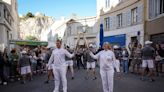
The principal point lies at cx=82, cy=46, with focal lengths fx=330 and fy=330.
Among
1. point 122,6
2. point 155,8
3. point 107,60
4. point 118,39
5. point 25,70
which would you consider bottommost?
point 25,70

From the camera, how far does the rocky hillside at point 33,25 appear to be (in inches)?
3423

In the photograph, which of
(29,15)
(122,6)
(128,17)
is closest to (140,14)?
(128,17)

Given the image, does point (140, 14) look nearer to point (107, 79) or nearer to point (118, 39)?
point (118, 39)

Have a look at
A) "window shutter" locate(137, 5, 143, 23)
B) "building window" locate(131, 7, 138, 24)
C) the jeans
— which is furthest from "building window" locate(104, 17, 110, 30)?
the jeans

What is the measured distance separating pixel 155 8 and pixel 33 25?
206 ft

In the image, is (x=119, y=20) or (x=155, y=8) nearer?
(x=155, y=8)

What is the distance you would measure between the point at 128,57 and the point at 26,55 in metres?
6.92

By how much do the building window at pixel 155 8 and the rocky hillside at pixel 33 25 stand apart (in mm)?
60128

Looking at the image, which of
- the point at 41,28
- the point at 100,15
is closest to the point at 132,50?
the point at 100,15

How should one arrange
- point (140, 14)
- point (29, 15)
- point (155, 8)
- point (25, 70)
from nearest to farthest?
1. point (25, 70)
2. point (155, 8)
3. point (140, 14)
4. point (29, 15)

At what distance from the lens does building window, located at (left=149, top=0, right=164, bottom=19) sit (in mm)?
26281

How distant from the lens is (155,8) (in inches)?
1072

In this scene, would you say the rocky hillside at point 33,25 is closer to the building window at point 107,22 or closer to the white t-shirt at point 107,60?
the building window at point 107,22

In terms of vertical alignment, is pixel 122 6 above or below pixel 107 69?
above
